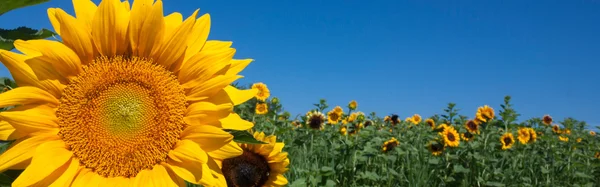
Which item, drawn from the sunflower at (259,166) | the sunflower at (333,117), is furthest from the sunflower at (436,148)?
the sunflower at (259,166)

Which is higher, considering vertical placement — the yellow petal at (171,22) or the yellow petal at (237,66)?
the yellow petal at (171,22)

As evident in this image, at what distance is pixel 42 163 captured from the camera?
125 cm

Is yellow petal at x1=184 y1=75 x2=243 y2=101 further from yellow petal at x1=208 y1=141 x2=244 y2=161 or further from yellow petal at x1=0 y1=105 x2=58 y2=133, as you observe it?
yellow petal at x1=0 y1=105 x2=58 y2=133

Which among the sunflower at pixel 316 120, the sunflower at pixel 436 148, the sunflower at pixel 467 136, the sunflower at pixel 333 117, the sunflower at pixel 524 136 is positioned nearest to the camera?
the sunflower at pixel 436 148

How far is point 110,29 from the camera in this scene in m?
1.33

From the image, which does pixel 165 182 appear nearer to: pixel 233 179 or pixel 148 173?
pixel 148 173

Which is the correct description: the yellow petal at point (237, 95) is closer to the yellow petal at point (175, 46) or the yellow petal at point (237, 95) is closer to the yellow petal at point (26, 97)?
the yellow petal at point (175, 46)

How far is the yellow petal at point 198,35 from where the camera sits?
1357 mm

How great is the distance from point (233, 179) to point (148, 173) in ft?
3.70

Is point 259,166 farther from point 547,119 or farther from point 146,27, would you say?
point 547,119

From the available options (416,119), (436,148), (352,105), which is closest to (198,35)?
(436,148)

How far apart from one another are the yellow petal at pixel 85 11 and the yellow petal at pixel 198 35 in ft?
0.82

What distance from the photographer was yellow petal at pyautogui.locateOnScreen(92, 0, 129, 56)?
A: 4.25 ft

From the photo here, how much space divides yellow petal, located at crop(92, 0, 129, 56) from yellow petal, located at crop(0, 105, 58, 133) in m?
0.20
